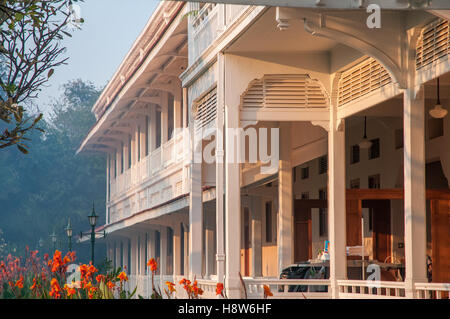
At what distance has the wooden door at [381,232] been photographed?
1906cm

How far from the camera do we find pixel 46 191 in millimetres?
54781

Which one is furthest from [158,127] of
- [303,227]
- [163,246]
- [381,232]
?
[381,232]

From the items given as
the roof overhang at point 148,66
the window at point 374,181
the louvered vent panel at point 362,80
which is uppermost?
the roof overhang at point 148,66


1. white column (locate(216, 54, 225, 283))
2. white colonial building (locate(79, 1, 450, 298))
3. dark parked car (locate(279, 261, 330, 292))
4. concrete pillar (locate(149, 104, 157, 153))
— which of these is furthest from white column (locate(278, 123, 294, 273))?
concrete pillar (locate(149, 104, 157, 153))

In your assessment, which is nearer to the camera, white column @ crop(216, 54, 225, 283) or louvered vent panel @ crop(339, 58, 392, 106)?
louvered vent panel @ crop(339, 58, 392, 106)

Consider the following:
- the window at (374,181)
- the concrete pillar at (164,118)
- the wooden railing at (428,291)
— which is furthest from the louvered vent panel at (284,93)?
the concrete pillar at (164,118)

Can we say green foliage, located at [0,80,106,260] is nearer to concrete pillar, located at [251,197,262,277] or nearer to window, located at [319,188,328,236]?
concrete pillar, located at [251,197,262,277]

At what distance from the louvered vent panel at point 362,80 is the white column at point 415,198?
1405mm

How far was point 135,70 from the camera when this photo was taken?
24.7m

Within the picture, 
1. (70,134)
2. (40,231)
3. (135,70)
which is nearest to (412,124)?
(135,70)

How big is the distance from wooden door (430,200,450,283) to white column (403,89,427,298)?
14.0 feet

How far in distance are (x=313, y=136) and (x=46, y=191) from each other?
38.3 meters

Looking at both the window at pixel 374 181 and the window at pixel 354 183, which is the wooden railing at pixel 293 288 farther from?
the window at pixel 354 183

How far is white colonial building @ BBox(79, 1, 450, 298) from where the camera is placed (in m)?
11.0
